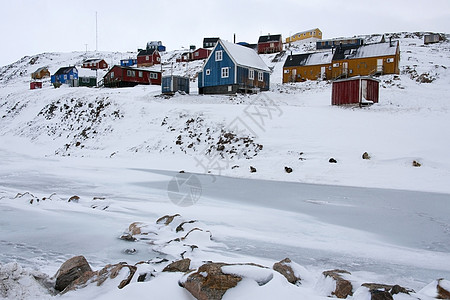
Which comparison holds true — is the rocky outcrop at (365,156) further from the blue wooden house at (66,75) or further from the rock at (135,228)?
the blue wooden house at (66,75)

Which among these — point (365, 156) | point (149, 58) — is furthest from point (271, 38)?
point (365, 156)

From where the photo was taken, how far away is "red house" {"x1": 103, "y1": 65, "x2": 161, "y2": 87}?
46.8 m

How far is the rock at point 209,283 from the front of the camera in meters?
3.29

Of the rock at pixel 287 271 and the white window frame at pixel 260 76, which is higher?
the white window frame at pixel 260 76

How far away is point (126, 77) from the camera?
4722 cm

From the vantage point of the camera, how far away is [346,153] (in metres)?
14.9

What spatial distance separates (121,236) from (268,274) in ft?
11.3

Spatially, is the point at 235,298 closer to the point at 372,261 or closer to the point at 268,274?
the point at 268,274

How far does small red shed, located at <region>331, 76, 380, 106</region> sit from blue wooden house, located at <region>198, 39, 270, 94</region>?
A: 11651mm

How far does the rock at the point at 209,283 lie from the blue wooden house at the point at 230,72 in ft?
107

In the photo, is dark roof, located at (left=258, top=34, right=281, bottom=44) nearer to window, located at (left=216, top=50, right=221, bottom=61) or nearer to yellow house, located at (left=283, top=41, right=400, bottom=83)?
yellow house, located at (left=283, top=41, right=400, bottom=83)

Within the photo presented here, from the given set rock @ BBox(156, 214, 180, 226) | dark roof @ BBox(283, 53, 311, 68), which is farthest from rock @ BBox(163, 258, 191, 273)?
dark roof @ BBox(283, 53, 311, 68)

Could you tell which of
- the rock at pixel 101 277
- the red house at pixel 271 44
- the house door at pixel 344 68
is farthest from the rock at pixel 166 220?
the red house at pixel 271 44

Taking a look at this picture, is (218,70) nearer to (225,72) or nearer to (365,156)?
(225,72)
